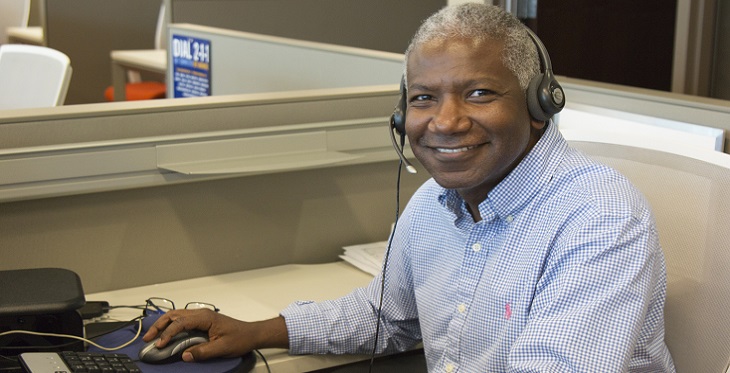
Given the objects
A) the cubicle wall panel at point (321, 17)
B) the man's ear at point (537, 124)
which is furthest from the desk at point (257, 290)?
the cubicle wall panel at point (321, 17)

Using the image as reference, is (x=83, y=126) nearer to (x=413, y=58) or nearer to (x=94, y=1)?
(x=413, y=58)

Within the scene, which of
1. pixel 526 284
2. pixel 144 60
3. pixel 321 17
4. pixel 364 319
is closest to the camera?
pixel 526 284

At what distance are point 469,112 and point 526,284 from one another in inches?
9.4

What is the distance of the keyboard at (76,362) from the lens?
1.21 m

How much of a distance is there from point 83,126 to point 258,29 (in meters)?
2.31

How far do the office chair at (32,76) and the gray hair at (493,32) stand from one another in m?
1.96

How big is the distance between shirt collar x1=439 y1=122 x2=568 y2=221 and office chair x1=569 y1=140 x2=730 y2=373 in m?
0.15

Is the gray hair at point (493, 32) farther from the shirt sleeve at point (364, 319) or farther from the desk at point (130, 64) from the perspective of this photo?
the desk at point (130, 64)

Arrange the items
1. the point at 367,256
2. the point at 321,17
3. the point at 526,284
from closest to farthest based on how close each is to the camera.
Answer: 1. the point at 526,284
2. the point at 367,256
3. the point at 321,17

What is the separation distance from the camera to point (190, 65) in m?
3.30

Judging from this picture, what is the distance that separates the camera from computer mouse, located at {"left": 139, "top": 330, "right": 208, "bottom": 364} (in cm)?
130

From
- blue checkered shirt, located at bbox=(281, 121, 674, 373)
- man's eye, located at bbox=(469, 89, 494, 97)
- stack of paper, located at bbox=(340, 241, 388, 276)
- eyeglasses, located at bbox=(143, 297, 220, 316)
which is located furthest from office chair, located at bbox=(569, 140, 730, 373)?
eyeglasses, located at bbox=(143, 297, 220, 316)

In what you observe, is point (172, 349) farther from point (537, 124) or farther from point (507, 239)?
point (537, 124)

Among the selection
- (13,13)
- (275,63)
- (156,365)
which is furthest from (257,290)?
(13,13)
